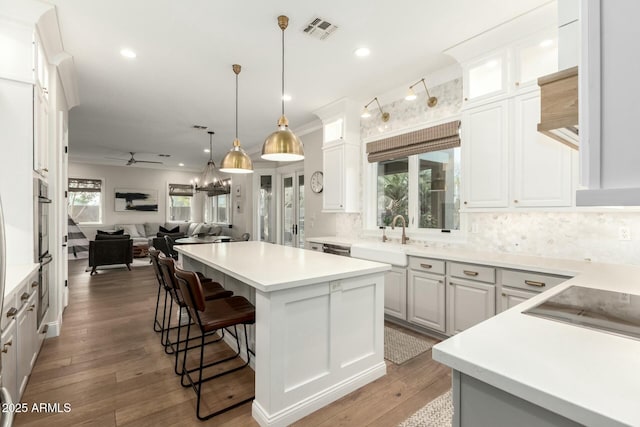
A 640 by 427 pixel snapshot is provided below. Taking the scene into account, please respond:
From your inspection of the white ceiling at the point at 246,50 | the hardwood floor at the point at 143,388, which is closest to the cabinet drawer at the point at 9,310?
the hardwood floor at the point at 143,388

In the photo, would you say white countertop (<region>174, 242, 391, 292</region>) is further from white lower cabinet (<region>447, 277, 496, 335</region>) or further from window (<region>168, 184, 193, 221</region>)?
window (<region>168, 184, 193, 221</region>)

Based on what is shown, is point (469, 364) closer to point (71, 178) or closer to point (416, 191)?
point (416, 191)

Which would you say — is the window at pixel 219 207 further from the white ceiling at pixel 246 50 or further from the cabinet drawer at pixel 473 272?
the cabinet drawer at pixel 473 272

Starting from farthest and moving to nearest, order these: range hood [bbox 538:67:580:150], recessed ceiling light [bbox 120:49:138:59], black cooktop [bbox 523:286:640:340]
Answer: recessed ceiling light [bbox 120:49:138:59], black cooktop [bbox 523:286:640:340], range hood [bbox 538:67:580:150]

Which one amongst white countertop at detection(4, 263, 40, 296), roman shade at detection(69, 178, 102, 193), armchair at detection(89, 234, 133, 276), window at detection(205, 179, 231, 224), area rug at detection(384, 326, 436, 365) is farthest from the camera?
window at detection(205, 179, 231, 224)

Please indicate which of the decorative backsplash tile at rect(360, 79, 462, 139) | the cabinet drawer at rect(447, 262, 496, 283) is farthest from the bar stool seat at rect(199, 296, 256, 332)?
the decorative backsplash tile at rect(360, 79, 462, 139)

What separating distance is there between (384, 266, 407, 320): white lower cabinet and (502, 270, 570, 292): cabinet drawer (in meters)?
1.04

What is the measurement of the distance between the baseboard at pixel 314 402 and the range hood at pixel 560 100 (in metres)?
1.96

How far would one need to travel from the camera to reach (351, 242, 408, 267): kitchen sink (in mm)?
3406

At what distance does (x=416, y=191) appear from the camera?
4012 mm

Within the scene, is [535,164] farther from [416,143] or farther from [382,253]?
[382,253]

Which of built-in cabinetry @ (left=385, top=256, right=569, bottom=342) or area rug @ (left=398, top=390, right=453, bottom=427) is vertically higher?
A: built-in cabinetry @ (left=385, top=256, right=569, bottom=342)

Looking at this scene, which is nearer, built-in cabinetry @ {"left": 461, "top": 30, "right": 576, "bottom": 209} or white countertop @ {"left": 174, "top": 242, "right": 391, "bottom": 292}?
white countertop @ {"left": 174, "top": 242, "right": 391, "bottom": 292}

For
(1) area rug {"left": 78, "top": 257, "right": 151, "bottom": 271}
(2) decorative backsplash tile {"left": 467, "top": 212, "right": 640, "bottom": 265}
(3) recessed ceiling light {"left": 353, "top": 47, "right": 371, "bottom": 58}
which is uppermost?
(3) recessed ceiling light {"left": 353, "top": 47, "right": 371, "bottom": 58}
